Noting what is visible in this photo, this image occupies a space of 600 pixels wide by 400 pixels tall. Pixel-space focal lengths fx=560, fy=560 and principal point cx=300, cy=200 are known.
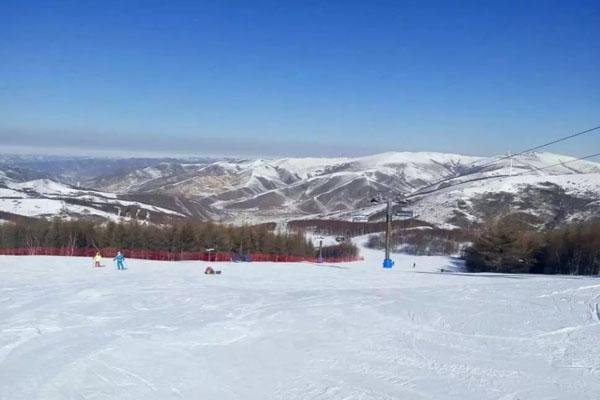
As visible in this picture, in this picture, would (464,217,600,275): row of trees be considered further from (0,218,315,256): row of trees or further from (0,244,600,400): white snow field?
(0,244,600,400): white snow field

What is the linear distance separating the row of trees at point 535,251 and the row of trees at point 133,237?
115ft

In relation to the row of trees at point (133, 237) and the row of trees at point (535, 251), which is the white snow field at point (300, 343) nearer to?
the row of trees at point (535, 251)

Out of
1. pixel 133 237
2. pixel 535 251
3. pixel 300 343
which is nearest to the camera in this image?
pixel 300 343

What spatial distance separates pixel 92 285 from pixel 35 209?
19630cm

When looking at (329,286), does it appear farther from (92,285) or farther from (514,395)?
(514,395)

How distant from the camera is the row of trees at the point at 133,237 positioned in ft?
271

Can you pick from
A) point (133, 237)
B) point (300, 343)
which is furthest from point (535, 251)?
point (300, 343)

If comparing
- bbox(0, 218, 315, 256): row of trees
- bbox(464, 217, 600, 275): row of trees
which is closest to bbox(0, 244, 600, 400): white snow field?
bbox(464, 217, 600, 275): row of trees

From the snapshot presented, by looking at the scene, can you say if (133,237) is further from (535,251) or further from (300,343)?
(300,343)

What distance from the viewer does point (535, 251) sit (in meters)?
64.1

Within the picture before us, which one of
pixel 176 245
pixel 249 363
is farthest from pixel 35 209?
pixel 249 363

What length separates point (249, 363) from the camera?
414 inches

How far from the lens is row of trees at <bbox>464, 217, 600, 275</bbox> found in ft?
191

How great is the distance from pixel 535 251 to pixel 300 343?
58.8 meters
